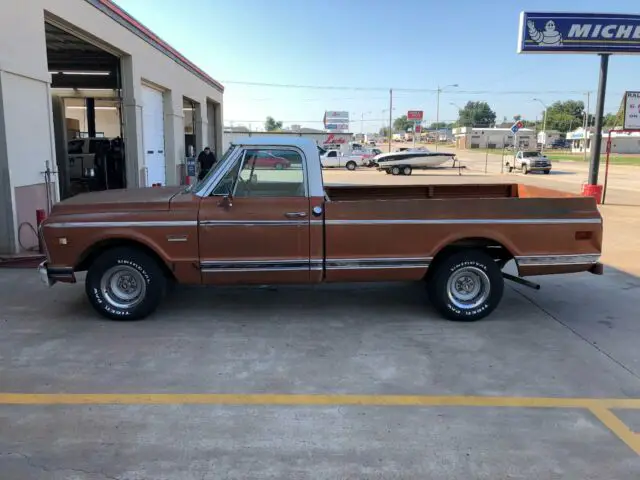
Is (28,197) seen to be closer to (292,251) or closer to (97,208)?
(97,208)

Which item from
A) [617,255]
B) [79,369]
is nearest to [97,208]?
[79,369]

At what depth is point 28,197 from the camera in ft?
29.6

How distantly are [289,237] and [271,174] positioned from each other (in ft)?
2.45

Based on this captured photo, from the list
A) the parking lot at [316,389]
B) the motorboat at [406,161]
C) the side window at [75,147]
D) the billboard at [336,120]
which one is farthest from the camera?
the billboard at [336,120]

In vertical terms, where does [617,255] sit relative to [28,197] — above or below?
below

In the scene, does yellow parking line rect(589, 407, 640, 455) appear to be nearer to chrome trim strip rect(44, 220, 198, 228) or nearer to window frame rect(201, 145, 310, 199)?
window frame rect(201, 145, 310, 199)

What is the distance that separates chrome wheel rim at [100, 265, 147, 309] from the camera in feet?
18.6

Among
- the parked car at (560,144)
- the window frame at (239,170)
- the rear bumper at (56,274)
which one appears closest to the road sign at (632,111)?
the window frame at (239,170)

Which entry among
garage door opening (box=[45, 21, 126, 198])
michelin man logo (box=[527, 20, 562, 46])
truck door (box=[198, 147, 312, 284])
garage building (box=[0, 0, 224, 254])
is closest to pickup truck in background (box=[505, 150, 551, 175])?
michelin man logo (box=[527, 20, 562, 46])

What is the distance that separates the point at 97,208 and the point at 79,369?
1.78 meters

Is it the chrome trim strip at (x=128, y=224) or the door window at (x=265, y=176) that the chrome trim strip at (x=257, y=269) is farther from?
the door window at (x=265, y=176)

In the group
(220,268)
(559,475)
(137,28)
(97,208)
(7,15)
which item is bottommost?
(559,475)

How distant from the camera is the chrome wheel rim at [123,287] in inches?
224

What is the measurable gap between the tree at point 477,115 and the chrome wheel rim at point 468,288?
182m
